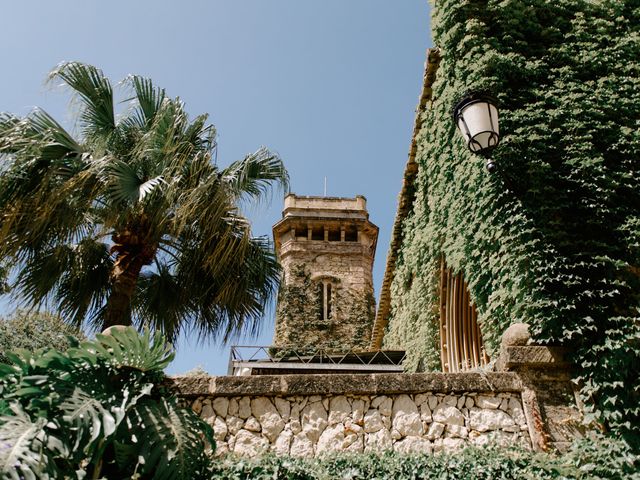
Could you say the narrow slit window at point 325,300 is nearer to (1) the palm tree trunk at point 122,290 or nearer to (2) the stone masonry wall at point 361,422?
(1) the palm tree trunk at point 122,290

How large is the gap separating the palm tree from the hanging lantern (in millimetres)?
3073

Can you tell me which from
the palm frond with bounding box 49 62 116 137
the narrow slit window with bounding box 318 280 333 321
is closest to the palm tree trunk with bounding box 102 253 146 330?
the palm frond with bounding box 49 62 116 137

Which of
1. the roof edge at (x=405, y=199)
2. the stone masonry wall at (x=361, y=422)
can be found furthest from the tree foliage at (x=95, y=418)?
the roof edge at (x=405, y=199)

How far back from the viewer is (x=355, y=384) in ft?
15.5

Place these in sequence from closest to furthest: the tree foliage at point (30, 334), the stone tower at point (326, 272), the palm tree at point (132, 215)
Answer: the palm tree at point (132, 215)
the tree foliage at point (30, 334)
the stone tower at point (326, 272)

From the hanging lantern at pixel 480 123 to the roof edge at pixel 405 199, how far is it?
3.31 m

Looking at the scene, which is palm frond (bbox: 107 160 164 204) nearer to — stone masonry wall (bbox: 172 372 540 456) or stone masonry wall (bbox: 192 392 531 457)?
stone masonry wall (bbox: 172 372 540 456)

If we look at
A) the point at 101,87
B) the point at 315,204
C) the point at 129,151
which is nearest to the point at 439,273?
the point at 129,151

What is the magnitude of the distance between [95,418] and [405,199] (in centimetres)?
783

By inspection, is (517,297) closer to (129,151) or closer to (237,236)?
(237,236)

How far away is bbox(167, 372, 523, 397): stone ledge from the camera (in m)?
4.65

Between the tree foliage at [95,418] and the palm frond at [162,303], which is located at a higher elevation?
the palm frond at [162,303]

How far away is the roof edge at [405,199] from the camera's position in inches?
322

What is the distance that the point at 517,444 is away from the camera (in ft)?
14.4
